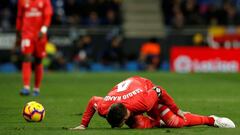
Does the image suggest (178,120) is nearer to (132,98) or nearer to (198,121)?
(198,121)

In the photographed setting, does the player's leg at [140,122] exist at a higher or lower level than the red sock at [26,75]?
higher

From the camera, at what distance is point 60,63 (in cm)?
3053

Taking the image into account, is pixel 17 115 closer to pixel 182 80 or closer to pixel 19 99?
pixel 19 99

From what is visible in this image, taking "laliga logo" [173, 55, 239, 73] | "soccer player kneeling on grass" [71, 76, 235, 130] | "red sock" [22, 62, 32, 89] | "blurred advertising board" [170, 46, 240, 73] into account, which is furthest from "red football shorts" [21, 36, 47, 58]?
"laliga logo" [173, 55, 239, 73]

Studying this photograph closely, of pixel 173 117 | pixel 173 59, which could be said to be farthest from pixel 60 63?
pixel 173 117

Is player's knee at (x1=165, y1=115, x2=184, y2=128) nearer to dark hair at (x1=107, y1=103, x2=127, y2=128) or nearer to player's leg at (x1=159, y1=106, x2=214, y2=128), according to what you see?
player's leg at (x1=159, y1=106, x2=214, y2=128)

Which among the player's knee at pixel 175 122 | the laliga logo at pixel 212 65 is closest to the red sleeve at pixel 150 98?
the player's knee at pixel 175 122

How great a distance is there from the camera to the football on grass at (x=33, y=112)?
437 inches

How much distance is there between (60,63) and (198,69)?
5.75 meters

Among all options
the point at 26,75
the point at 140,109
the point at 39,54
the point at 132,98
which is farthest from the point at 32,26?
the point at 140,109

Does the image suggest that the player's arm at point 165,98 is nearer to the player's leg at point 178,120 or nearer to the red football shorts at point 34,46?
the player's leg at point 178,120

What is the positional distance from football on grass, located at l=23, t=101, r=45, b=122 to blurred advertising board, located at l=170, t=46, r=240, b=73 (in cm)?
1867

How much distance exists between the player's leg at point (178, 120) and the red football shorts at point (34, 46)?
7146mm

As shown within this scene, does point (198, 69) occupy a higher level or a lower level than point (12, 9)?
lower
